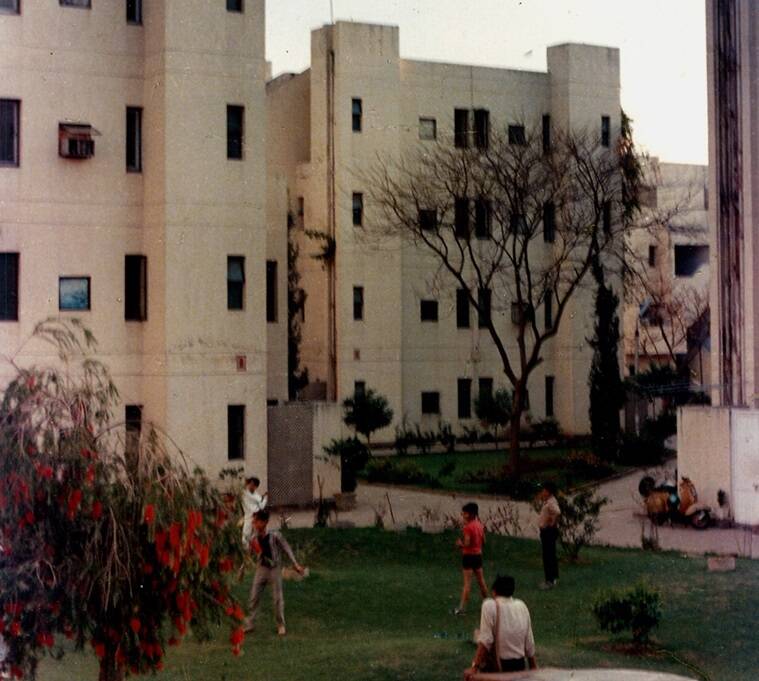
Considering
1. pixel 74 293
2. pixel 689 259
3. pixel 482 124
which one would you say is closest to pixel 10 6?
pixel 74 293

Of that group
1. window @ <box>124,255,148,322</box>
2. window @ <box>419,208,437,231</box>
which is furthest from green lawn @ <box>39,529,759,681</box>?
window @ <box>419,208,437,231</box>

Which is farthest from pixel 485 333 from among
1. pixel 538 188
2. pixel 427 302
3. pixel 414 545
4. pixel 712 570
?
pixel 712 570

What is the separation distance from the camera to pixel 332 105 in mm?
44781

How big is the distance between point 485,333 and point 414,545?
2638 cm

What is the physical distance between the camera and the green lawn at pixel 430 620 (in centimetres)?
1356

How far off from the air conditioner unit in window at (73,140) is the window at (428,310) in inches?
888

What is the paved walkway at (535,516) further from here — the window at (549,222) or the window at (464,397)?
the window at (464,397)

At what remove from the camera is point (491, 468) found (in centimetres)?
3859

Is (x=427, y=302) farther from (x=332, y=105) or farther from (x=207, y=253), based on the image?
(x=207, y=253)

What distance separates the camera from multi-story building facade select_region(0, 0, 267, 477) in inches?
1044

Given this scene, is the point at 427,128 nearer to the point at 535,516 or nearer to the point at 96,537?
the point at 535,516

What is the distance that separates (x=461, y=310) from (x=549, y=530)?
100.0 ft

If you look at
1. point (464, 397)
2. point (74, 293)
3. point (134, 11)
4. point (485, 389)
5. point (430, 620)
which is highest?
point (134, 11)

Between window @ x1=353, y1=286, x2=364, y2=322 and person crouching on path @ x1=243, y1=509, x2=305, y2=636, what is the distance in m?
30.5
